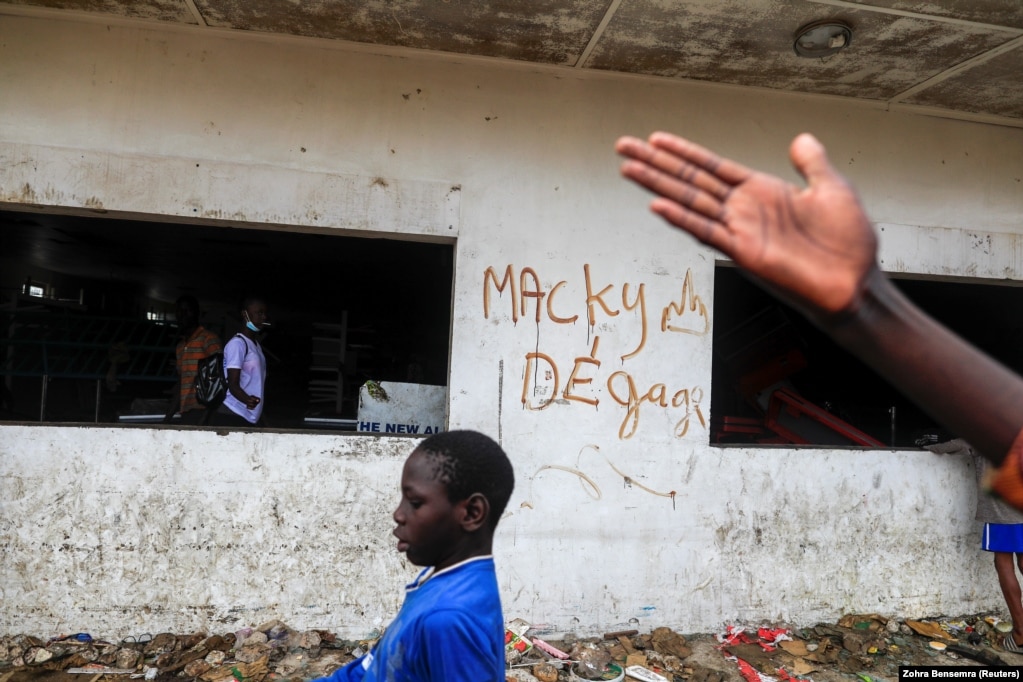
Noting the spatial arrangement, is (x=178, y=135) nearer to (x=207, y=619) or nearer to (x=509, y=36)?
(x=509, y=36)

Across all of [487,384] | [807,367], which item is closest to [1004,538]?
[487,384]

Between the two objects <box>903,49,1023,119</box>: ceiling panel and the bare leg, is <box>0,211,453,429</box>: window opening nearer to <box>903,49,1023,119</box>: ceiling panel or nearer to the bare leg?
<box>903,49,1023,119</box>: ceiling panel

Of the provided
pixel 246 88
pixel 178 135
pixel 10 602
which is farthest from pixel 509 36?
pixel 10 602

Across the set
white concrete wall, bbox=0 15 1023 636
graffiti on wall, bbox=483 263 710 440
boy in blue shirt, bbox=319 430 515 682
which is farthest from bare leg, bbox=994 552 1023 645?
boy in blue shirt, bbox=319 430 515 682

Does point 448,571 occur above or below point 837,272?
below

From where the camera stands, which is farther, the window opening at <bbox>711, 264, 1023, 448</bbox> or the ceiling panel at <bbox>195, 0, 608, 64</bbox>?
the window opening at <bbox>711, 264, 1023, 448</bbox>

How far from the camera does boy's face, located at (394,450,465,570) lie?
1.60 meters

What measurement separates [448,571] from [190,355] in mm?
3941

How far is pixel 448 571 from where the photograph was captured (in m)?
1.56

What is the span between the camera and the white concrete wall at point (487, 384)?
3.88 metres

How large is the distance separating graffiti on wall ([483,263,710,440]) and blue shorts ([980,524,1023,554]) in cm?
200

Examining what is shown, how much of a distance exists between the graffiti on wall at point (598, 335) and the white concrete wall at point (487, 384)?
0.02 meters

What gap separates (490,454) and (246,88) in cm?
325

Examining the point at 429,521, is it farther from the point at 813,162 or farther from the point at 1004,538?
the point at 1004,538
